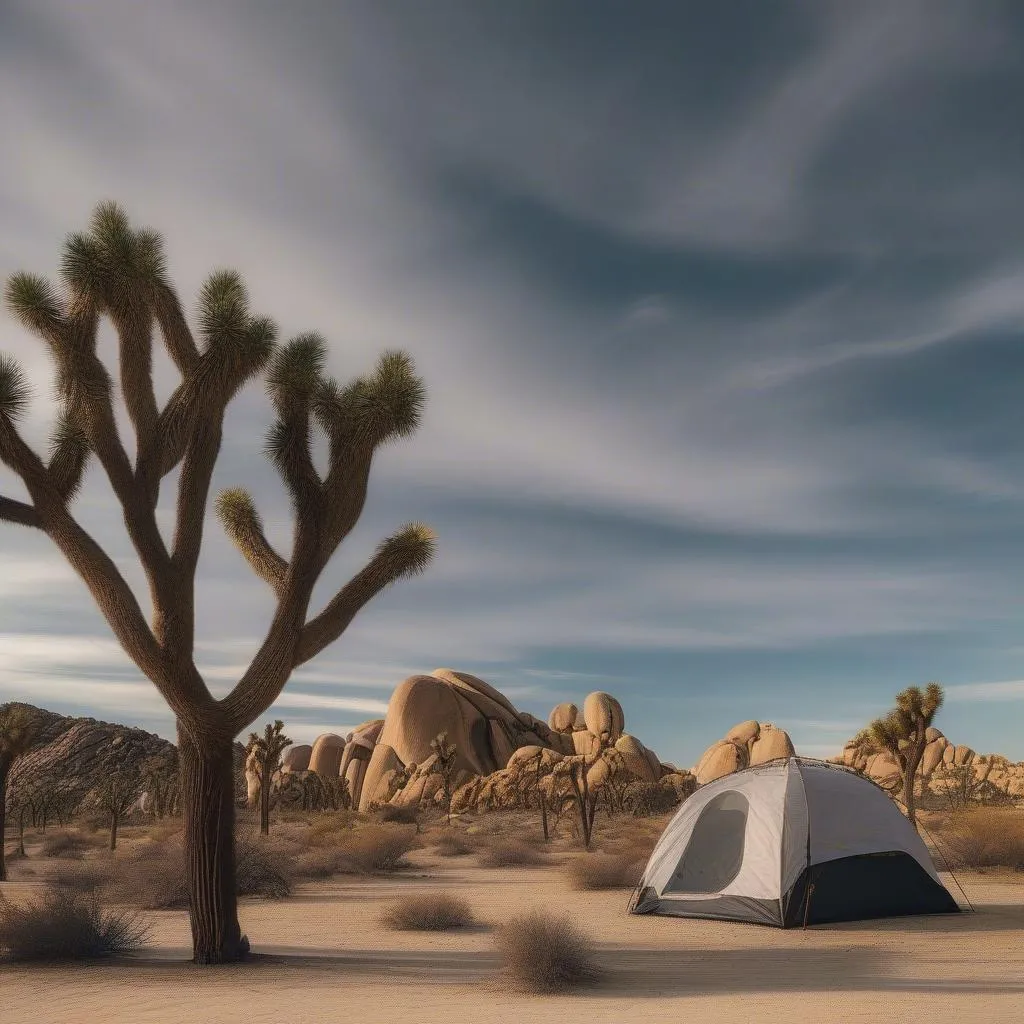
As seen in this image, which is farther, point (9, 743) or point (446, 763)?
point (446, 763)

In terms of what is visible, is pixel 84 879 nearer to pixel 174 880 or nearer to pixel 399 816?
pixel 174 880

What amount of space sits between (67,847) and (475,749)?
28660mm

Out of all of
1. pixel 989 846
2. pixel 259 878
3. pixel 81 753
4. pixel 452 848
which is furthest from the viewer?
pixel 81 753

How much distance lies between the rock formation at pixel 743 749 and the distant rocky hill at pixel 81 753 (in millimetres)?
44881

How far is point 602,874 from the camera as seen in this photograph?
17.9 metres

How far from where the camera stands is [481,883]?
2006 cm

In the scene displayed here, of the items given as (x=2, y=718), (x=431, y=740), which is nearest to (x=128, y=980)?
(x=2, y=718)

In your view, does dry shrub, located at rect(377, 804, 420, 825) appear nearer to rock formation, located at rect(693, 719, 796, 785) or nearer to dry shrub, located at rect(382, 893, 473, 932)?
rock formation, located at rect(693, 719, 796, 785)

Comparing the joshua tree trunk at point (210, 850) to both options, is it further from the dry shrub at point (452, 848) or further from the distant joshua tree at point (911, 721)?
the distant joshua tree at point (911, 721)

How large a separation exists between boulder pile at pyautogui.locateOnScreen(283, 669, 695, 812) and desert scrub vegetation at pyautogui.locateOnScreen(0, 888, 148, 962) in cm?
3597

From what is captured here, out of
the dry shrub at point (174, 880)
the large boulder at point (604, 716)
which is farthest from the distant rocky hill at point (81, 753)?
the dry shrub at point (174, 880)

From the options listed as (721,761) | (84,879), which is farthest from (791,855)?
(721,761)

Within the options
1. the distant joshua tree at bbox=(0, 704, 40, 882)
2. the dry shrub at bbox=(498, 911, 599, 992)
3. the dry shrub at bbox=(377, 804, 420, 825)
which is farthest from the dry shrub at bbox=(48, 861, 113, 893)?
the dry shrub at bbox=(377, 804, 420, 825)

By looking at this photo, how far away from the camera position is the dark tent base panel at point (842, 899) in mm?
11922
